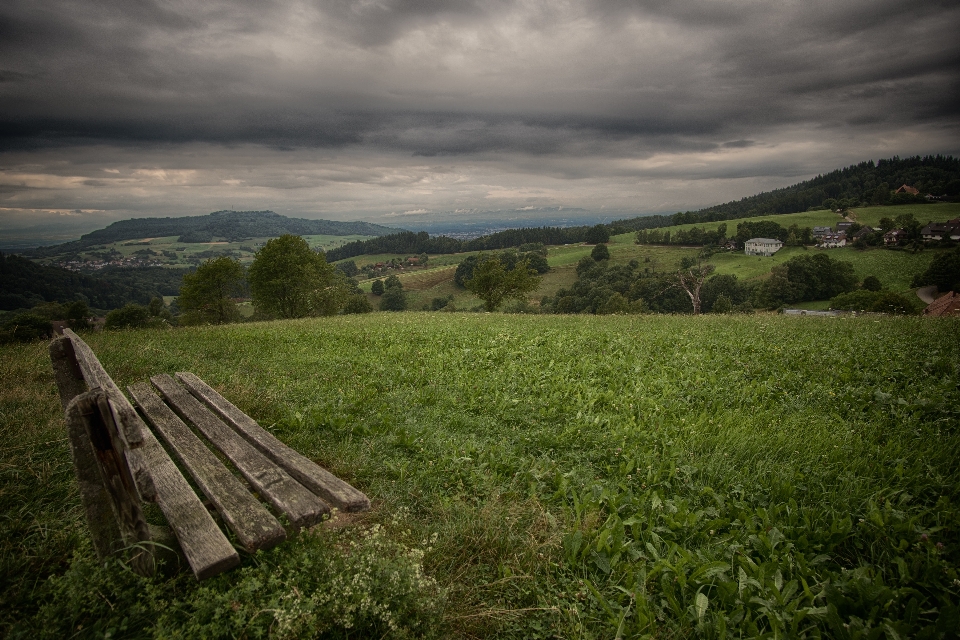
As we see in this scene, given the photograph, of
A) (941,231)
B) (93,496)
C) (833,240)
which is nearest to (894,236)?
(941,231)

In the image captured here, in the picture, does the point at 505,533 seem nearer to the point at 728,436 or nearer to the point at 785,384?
the point at 728,436

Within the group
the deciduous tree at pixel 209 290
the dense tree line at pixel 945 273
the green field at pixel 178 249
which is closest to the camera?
the dense tree line at pixel 945 273

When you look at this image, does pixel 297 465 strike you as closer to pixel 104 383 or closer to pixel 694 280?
pixel 104 383

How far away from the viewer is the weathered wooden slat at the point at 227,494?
3.05m

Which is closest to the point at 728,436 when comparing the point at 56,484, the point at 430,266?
the point at 56,484

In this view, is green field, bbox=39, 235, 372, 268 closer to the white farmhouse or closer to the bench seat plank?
the white farmhouse

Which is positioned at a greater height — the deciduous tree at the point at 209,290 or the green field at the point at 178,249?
the green field at the point at 178,249

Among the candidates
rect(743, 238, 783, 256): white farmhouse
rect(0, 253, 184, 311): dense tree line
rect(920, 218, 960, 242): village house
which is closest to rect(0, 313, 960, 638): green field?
rect(920, 218, 960, 242): village house

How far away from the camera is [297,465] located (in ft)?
13.4

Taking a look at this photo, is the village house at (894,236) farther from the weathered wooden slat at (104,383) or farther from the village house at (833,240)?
the weathered wooden slat at (104,383)

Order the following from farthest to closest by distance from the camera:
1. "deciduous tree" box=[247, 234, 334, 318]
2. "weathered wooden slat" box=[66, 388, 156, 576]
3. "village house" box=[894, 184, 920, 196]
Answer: "village house" box=[894, 184, 920, 196] → "deciduous tree" box=[247, 234, 334, 318] → "weathered wooden slat" box=[66, 388, 156, 576]

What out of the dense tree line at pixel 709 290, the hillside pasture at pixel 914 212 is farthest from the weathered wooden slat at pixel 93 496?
the hillside pasture at pixel 914 212

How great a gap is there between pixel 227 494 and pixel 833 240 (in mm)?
108527

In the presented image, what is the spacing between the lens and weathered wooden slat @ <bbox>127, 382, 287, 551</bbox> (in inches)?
120
